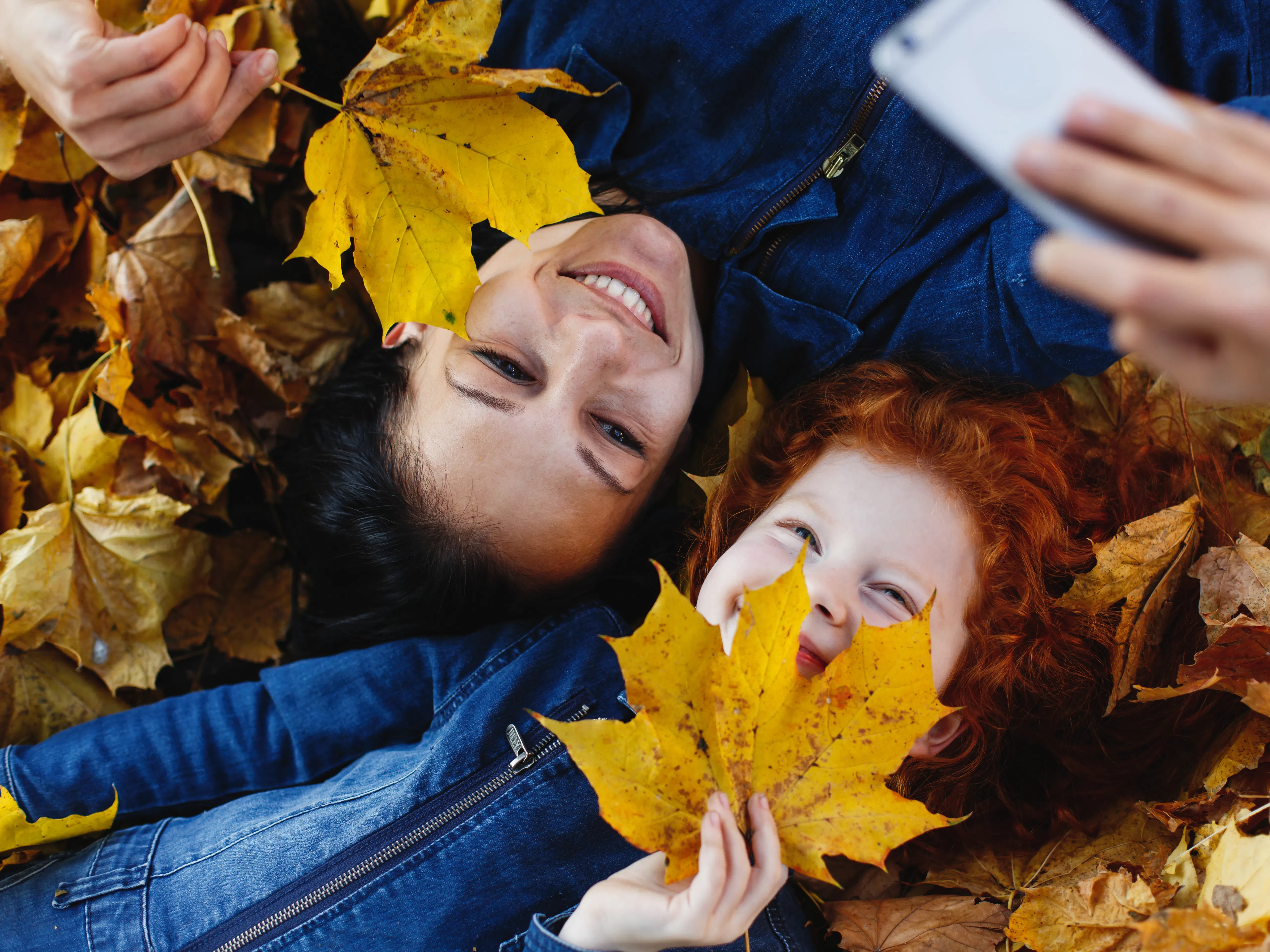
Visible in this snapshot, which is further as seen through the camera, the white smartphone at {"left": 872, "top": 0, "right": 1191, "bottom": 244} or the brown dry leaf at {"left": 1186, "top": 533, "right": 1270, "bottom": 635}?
the brown dry leaf at {"left": 1186, "top": 533, "right": 1270, "bottom": 635}

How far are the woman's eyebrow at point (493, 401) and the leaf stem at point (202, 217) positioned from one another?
2.05ft

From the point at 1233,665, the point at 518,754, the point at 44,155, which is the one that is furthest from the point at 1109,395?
the point at 44,155

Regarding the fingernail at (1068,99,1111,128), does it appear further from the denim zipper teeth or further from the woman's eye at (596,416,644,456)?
the denim zipper teeth

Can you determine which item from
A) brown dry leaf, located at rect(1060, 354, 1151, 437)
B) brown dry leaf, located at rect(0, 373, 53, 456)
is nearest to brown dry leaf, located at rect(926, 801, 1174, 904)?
brown dry leaf, located at rect(1060, 354, 1151, 437)

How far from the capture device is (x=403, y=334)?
1.68 m

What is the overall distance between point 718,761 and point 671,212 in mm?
1075

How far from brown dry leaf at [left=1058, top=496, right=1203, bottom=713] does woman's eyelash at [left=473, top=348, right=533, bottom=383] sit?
101cm

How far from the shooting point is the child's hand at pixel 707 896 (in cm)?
100

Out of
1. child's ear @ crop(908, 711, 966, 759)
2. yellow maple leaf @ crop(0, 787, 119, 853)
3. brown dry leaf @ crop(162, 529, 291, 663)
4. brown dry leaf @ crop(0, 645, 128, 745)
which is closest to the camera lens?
yellow maple leaf @ crop(0, 787, 119, 853)

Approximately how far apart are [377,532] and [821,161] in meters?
1.11

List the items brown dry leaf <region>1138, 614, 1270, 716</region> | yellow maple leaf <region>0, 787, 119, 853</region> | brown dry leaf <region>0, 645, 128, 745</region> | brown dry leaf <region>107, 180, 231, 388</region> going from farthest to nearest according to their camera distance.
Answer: brown dry leaf <region>107, 180, 231, 388</region> → brown dry leaf <region>0, 645, 128, 745</region> → yellow maple leaf <region>0, 787, 119, 853</region> → brown dry leaf <region>1138, 614, 1270, 716</region>

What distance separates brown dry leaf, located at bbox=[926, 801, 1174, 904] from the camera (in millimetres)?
1438

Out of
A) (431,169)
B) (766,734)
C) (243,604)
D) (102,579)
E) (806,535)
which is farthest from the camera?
(243,604)

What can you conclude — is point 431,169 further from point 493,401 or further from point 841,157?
point 841,157
